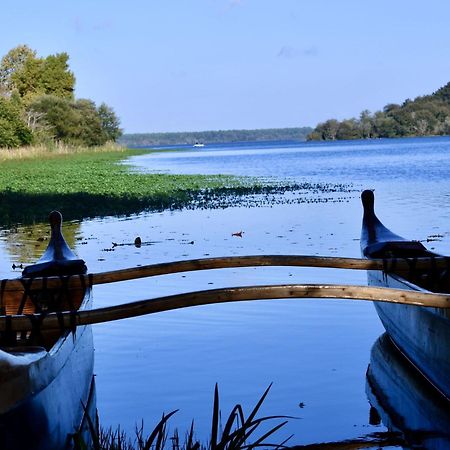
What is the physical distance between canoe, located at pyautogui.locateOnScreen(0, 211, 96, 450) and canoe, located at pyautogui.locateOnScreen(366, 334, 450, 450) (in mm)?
1884

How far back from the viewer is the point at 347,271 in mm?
10945

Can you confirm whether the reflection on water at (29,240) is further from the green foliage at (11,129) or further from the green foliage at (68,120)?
the green foliage at (68,120)

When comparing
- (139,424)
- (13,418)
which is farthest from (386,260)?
(13,418)

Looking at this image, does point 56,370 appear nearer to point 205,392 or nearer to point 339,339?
point 205,392

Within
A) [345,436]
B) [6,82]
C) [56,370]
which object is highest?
[6,82]

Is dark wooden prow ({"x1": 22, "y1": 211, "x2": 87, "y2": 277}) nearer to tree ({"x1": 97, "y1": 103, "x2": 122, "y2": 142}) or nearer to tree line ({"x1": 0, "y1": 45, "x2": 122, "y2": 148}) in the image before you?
tree line ({"x1": 0, "y1": 45, "x2": 122, "y2": 148})

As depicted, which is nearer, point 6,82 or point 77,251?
point 77,251

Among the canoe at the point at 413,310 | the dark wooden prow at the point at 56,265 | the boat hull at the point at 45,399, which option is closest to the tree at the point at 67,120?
the dark wooden prow at the point at 56,265

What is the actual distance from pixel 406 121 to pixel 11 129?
74261mm

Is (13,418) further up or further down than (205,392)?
further up

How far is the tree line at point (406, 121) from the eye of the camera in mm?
113625

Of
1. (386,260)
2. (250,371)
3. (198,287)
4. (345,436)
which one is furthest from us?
(198,287)

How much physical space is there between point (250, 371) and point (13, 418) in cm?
354

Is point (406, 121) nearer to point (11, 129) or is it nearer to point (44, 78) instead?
point (44, 78)
